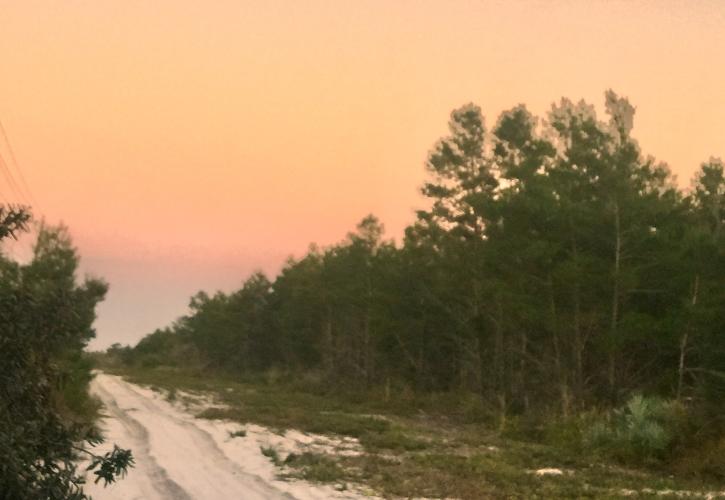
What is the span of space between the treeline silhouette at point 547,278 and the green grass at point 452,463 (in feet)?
12.1

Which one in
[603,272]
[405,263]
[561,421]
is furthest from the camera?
[405,263]

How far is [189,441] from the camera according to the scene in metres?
19.9

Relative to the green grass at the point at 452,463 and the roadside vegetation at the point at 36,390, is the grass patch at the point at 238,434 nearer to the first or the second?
the green grass at the point at 452,463

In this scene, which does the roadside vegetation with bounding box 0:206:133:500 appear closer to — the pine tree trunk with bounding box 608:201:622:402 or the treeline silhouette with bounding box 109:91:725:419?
the treeline silhouette with bounding box 109:91:725:419

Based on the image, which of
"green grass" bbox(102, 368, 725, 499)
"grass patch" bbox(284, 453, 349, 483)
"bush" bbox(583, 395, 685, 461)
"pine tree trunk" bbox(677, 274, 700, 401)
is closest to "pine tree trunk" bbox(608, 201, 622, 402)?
"pine tree trunk" bbox(677, 274, 700, 401)

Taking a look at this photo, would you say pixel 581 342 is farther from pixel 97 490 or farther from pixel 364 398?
pixel 97 490

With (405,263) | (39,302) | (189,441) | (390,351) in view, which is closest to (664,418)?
(189,441)

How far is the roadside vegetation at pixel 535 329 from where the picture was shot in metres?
18.5

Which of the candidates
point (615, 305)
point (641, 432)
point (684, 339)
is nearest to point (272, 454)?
point (641, 432)

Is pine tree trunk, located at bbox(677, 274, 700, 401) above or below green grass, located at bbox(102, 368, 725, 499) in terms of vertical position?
above

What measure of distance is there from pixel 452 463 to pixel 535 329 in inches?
714

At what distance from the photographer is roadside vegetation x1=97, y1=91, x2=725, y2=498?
18.5 meters

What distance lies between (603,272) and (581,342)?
10.4 ft

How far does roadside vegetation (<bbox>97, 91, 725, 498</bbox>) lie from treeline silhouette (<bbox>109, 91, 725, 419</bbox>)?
0.31 ft
